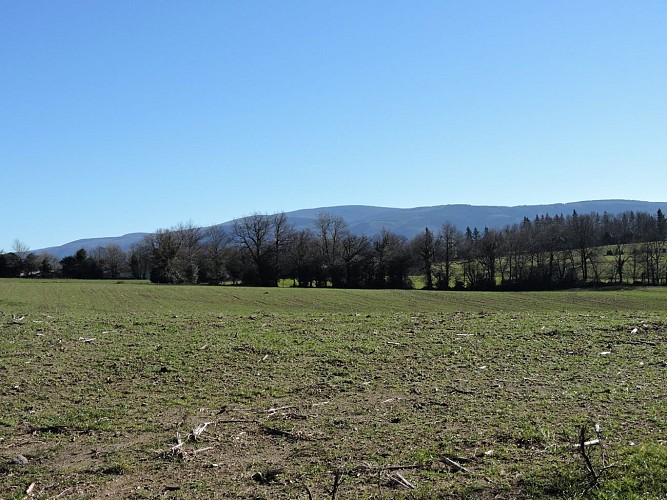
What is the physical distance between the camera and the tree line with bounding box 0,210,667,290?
95062mm

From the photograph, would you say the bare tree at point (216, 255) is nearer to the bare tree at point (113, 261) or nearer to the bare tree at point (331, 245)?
the bare tree at point (331, 245)

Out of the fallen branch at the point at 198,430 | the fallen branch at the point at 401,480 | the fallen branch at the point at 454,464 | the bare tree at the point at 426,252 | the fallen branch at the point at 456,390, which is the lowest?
the fallen branch at the point at 456,390

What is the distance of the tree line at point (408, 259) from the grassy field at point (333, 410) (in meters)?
78.2

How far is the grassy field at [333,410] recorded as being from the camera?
6586mm

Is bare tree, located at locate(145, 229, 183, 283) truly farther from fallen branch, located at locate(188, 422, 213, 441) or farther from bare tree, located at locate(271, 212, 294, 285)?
fallen branch, located at locate(188, 422, 213, 441)

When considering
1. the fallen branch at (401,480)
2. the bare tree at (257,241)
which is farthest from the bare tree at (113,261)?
the fallen branch at (401,480)

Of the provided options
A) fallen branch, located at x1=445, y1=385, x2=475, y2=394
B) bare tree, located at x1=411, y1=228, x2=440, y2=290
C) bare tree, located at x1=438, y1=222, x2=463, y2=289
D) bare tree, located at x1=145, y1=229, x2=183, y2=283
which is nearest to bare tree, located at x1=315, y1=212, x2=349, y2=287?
bare tree, located at x1=411, y1=228, x2=440, y2=290

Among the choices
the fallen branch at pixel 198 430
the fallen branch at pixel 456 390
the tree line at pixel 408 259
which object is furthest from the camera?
the tree line at pixel 408 259

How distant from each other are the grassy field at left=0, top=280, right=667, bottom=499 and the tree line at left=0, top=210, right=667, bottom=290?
78.2 metres

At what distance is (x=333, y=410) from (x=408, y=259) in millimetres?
87249

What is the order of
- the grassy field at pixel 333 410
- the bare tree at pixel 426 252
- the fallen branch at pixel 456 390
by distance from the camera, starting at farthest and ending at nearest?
the bare tree at pixel 426 252 → the fallen branch at pixel 456 390 → the grassy field at pixel 333 410

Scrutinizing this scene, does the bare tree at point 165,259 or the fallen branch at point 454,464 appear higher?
the bare tree at point 165,259

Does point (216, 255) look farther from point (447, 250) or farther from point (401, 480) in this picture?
point (401, 480)

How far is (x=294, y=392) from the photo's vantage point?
11.2m
